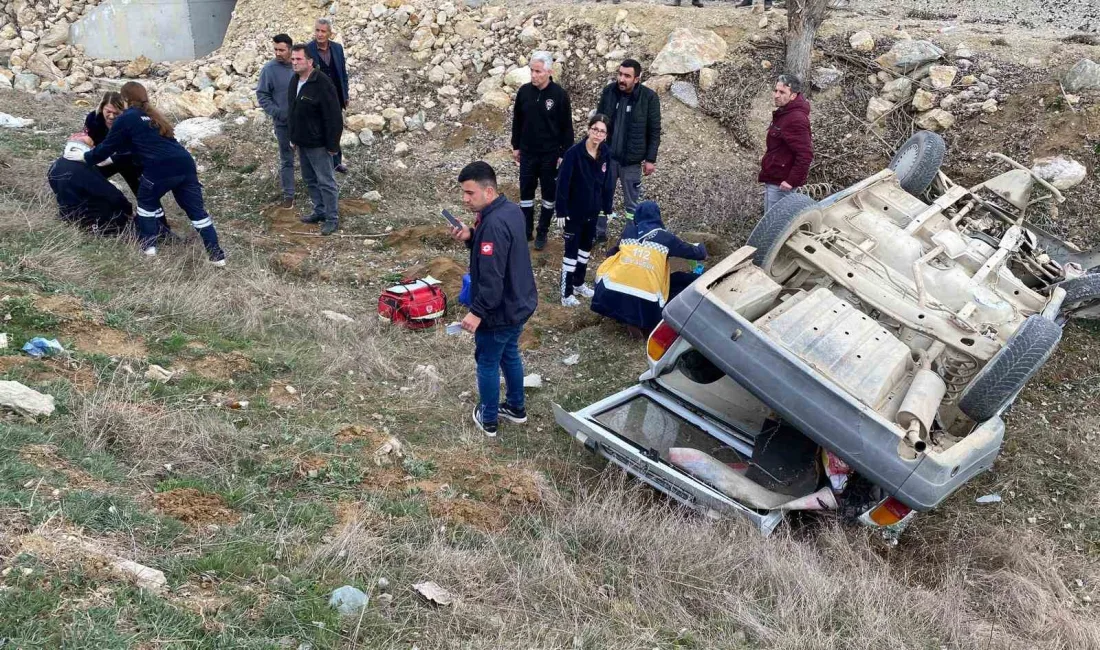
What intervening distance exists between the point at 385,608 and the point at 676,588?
50.2 inches

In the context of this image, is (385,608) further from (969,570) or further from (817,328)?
(969,570)

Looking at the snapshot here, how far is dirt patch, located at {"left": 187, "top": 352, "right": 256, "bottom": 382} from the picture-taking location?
455cm

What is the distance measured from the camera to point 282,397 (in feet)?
14.8

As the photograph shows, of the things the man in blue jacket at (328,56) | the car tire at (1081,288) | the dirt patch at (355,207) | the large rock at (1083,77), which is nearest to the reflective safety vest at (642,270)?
the car tire at (1081,288)

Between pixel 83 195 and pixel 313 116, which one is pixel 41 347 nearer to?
pixel 83 195

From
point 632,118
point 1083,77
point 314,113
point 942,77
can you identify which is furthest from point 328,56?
point 1083,77

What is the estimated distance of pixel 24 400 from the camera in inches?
142

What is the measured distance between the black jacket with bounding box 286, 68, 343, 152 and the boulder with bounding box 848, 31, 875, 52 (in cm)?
636

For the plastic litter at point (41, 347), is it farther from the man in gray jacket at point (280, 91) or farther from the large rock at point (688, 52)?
the large rock at point (688, 52)

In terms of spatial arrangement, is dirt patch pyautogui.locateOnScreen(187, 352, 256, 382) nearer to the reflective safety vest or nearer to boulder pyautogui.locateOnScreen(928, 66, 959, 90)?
the reflective safety vest

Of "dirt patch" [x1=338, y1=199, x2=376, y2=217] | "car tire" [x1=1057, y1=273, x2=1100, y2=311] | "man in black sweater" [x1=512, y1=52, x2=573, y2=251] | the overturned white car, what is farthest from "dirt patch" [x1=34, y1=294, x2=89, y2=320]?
"car tire" [x1=1057, y1=273, x2=1100, y2=311]

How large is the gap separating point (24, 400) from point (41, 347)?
73 cm

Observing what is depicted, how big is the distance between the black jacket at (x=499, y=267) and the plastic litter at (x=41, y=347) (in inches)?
91.0

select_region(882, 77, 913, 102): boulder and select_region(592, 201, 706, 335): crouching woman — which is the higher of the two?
→ select_region(882, 77, 913, 102): boulder
